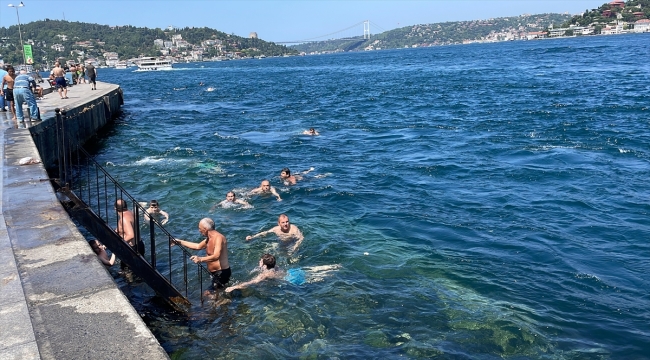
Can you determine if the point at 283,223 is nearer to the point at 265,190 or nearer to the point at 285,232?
the point at 285,232

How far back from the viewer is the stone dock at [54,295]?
5.00 metres

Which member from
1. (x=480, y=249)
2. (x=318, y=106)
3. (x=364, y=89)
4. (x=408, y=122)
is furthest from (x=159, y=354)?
(x=364, y=89)

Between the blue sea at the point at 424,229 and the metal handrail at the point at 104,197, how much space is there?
703 mm

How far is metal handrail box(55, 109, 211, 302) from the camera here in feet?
28.0

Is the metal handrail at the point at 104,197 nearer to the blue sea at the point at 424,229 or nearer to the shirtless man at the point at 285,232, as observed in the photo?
the blue sea at the point at 424,229

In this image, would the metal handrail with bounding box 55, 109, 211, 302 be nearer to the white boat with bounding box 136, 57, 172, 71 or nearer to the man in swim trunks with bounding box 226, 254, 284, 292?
the man in swim trunks with bounding box 226, 254, 284, 292

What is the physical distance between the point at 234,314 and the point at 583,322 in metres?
5.70

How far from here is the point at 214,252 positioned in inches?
369

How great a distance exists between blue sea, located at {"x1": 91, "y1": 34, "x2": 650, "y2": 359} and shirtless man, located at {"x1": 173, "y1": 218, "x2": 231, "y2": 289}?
0.39 m

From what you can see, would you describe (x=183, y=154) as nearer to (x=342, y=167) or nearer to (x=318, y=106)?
(x=342, y=167)

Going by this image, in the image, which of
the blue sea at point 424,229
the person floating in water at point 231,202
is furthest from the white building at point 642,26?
Answer: the person floating in water at point 231,202

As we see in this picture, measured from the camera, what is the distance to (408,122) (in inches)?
1256

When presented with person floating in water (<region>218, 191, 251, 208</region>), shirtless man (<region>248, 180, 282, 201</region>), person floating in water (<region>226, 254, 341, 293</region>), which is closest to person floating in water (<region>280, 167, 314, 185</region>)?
shirtless man (<region>248, 180, 282, 201</region>)

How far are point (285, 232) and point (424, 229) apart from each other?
351 centimetres
